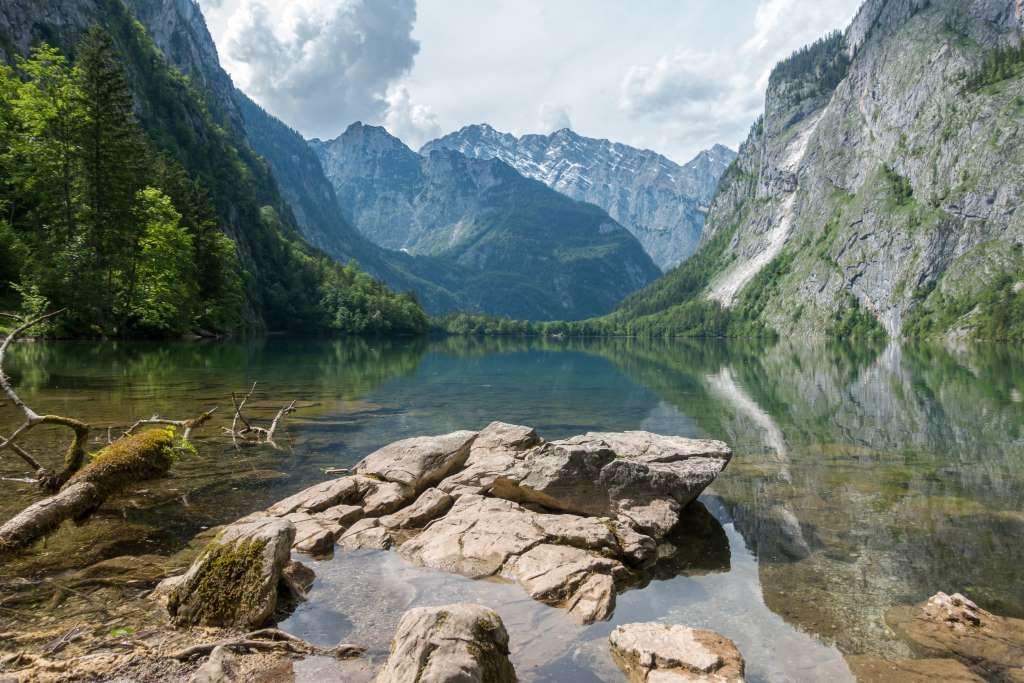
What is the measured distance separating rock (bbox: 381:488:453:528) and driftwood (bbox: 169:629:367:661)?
18.1ft

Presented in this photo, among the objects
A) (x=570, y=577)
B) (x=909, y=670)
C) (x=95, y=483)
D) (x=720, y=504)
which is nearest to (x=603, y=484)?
(x=570, y=577)

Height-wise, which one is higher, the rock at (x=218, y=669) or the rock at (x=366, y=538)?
the rock at (x=218, y=669)

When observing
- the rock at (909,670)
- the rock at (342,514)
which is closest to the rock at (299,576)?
the rock at (342,514)

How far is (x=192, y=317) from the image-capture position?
244ft

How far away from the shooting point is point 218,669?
6723mm

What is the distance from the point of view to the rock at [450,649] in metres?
6.11

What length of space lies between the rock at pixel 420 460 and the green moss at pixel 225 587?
6932mm

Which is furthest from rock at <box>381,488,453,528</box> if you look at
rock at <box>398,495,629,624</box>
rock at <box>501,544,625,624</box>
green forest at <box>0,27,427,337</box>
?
green forest at <box>0,27,427,337</box>

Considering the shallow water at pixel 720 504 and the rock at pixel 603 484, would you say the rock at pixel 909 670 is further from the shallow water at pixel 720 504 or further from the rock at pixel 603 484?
the rock at pixel 603 484

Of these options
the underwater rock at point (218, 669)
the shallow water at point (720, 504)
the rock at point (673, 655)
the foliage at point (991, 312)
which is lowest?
the shallow water at point (720, 504)

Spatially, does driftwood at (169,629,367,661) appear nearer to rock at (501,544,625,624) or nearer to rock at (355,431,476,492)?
rock at (501,544,625,624)

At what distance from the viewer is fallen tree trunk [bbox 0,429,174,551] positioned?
10.0 m

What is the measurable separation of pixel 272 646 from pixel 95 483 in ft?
24.0

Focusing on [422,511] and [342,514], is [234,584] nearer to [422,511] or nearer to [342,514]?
[342,514]
